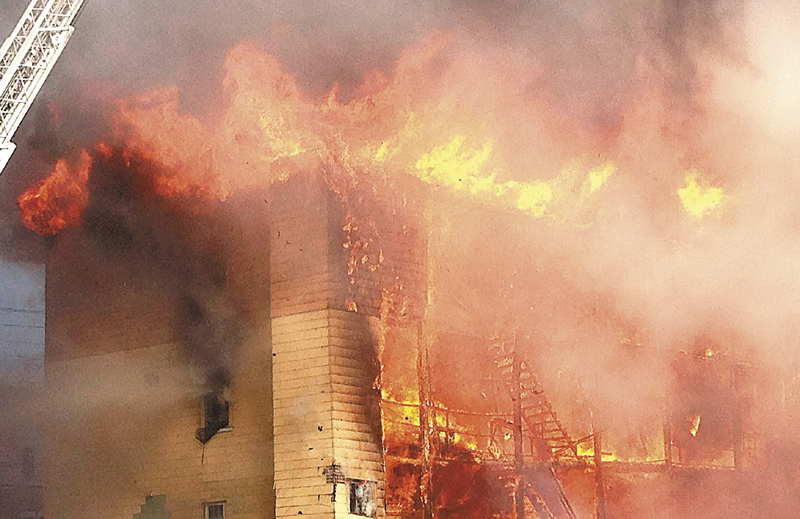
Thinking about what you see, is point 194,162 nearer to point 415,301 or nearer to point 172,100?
point 172,100

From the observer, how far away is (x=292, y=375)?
1477cm

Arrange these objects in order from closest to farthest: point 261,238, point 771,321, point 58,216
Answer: point 261,238 < point 58,216 < point 771,321

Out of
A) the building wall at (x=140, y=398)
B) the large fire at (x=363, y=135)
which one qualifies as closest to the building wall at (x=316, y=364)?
the building wall at (x=140, y=398)

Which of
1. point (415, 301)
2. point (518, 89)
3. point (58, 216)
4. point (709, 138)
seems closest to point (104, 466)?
point (58, 216)

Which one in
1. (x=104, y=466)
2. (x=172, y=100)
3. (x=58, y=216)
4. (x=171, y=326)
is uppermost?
(x=172, y=100)

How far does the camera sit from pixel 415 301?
16016 mm

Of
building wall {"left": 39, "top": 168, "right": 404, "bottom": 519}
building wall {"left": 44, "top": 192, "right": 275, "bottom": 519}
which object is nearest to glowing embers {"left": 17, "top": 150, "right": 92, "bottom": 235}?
building wall {"left": 44, "top": 192, "right": 275, "bottom": 519}

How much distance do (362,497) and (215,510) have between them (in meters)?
2.36

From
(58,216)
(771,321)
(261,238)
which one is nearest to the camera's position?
(261,238)

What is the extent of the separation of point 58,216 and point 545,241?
871cm

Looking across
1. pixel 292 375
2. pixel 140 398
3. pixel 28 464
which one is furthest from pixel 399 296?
pixel 28 464

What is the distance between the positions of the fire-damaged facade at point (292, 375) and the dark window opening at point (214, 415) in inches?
1.1

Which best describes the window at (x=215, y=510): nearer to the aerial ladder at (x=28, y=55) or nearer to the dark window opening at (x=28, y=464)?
the aerial ladder at (x=28, y=55)

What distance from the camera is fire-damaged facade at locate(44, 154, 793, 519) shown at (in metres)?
14.7
